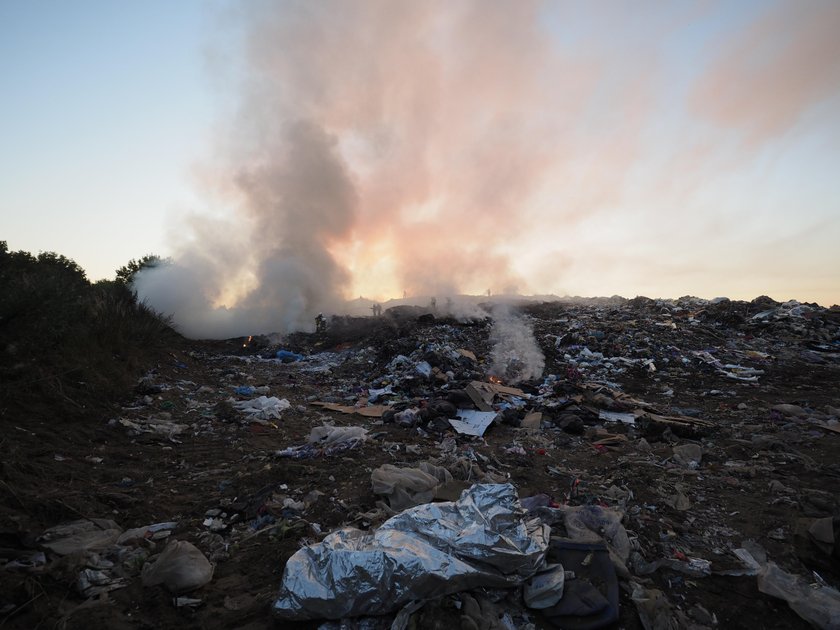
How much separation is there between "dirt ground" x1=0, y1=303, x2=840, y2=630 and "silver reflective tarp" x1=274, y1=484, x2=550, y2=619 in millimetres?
180

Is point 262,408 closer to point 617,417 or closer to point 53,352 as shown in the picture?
point 53,352

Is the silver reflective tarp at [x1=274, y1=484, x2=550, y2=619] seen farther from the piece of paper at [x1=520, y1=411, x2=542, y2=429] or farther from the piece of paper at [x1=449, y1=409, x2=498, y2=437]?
the piece of paper at [x1=520, y1=411, x2=542, y2=429]

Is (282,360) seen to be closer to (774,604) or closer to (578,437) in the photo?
(578,437)

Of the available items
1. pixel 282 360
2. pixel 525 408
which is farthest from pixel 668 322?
pixel 282 360

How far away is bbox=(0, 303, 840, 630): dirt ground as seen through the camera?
2434mm

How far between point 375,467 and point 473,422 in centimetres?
218

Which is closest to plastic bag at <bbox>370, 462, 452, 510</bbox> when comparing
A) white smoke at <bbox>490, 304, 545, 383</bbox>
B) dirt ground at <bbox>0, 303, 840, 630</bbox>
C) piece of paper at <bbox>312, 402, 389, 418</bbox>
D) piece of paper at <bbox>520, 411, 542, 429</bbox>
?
dirt ground at <bbox>0, 303, 840, 630</bbox>

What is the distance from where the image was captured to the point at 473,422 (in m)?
6.34

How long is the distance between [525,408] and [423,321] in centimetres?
772

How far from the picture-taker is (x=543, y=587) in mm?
2314

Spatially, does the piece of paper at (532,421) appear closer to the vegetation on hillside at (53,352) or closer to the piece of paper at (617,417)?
the piece of paper at (617,417)

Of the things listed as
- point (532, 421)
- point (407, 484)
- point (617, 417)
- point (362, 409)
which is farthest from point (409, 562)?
point (617, 417)

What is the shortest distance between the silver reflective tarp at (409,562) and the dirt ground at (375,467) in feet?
0.59

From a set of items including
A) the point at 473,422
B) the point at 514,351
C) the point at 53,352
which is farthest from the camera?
the point at 514,351
